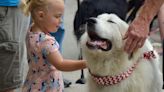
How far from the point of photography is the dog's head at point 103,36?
2.91 m

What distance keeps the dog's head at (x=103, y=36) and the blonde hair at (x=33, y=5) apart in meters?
0.43

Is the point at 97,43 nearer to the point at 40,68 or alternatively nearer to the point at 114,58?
the point at 114,58

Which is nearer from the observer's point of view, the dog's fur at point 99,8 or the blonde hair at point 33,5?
the blonde hair at point 33,5

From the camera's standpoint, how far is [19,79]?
380 cm

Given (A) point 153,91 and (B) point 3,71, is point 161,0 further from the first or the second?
(B) point 3,71

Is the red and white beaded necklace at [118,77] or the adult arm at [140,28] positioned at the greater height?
the adult arm at [140,28]

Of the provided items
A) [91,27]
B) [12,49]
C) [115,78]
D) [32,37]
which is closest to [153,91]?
[115,78]

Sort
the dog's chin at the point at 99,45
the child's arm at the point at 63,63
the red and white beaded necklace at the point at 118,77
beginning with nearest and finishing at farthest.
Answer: the dog's chin at the point at 99,45, the red and white beaded necklace at the point at 118,77, the child's arm at the point at 63,63

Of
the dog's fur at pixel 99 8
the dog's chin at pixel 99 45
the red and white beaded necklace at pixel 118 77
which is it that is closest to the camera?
the dog's chin at pixel 99 45

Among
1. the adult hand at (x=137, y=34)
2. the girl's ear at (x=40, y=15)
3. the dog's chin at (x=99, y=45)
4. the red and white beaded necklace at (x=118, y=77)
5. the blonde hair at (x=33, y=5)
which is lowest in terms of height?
the red and white beaded necklace at (x=118, y=77)

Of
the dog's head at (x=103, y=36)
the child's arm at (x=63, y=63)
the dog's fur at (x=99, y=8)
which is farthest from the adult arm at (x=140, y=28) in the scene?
the dog's fur at (x=99, y=8)

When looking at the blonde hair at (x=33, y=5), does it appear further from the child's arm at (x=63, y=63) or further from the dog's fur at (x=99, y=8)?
the dog's fur at (x=99, y=8)

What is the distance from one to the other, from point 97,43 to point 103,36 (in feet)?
0.19

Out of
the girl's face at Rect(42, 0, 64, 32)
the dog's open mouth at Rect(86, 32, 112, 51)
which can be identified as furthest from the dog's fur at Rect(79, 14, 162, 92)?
the girl's face at Rect(42, 0, 64, 32)
